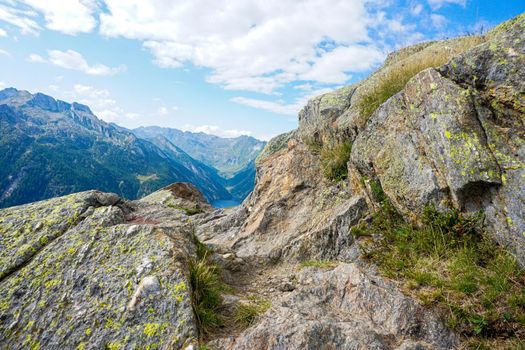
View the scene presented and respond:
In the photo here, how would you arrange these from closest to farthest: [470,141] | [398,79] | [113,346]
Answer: [113,346]
[470,141]
[398,79]

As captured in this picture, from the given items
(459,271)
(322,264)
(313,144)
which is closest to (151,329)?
(322,264)

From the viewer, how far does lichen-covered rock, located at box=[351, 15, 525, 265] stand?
706 cm

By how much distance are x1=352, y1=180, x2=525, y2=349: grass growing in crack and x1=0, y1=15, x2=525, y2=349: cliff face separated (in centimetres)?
19

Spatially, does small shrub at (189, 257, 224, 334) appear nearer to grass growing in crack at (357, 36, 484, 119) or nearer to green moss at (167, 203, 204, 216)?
grass growing in crack at (357, 36, 484, 119)

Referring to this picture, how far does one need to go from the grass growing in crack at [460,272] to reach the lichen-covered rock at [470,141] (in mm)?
403

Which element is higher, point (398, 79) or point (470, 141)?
point (398, 79)

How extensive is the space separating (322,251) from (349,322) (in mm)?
4221

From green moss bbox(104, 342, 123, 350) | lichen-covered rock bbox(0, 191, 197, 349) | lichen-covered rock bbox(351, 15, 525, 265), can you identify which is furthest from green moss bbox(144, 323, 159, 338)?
lichen-covered rock bbox(351, 15, 525, 265)

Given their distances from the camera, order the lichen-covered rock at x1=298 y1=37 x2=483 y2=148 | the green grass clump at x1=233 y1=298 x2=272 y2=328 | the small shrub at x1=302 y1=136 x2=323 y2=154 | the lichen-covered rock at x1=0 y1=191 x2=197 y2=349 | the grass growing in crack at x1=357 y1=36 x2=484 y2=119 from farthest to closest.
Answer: the small shrub at x1=302 y1=136 x2=323 y2=154, the lichen-covered rock at x1=298 y1=37 x2=483 y2=148, the grass growing in crack at x1=357 y1=36 x2=484 y2=119, the green grass clump at x1=233 y1=298 x2=272 y2=328, the lichen-covered rock at x1=0 y1=191 x2=197 y2=349

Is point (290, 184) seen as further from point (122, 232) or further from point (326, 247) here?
point (122, 232)

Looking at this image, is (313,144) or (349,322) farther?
(313,144)

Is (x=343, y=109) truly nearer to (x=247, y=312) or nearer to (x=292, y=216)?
(x=292, y=216)

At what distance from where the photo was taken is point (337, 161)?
521 inches

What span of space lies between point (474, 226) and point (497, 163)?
1.58 meters
